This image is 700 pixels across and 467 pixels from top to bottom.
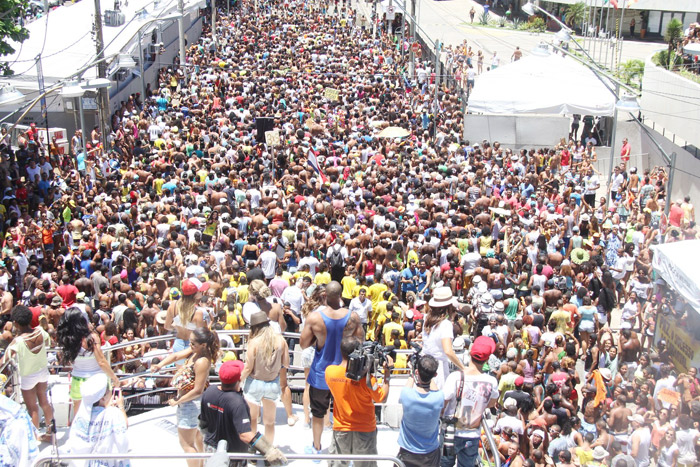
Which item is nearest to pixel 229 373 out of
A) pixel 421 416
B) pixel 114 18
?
pixel 421 416

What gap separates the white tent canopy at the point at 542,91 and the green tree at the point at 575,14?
1086 inches

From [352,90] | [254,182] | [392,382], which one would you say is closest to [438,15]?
[352,90]

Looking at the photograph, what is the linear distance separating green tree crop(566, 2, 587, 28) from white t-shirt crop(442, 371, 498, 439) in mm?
45559

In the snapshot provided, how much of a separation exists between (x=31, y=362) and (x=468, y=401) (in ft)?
13.0

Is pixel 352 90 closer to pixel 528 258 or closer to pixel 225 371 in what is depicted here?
pixel 528 258

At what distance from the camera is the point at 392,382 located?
8.74 m

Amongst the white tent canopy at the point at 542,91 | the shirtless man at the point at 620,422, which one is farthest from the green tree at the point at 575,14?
the shirtless man at the point at 620,422

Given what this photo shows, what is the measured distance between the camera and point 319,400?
276 inches

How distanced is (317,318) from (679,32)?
30.2 meters

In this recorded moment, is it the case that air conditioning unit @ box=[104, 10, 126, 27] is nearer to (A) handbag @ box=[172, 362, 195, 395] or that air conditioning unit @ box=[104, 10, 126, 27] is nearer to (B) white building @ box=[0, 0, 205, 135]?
(B) white building @ box=[0, 0, 205, 135]

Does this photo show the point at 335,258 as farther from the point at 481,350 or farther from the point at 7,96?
the point at 7,96

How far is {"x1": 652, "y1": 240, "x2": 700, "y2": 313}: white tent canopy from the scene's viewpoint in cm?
1063

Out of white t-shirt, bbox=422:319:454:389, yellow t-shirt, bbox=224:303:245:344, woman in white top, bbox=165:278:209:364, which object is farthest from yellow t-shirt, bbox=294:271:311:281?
white t-shirt, bbox=422:319:454:389

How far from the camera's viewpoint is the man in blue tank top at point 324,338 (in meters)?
6.90
